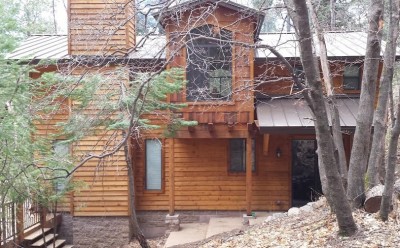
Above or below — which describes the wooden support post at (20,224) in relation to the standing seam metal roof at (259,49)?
below

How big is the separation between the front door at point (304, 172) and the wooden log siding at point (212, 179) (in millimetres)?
427

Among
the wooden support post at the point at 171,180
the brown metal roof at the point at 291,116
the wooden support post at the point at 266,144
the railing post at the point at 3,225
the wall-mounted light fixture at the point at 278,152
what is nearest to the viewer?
the railing post at the point at 3,225

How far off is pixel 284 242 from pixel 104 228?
6.98 m

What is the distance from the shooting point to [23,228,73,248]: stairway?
10242 millimetres

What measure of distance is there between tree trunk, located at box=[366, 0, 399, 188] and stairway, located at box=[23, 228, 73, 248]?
7.73 m

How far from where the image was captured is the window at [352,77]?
1184 centimetres

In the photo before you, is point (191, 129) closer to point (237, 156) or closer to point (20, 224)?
point (237, 156)

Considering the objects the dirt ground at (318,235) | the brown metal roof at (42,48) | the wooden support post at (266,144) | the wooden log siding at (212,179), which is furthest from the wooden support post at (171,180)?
the dirt ground at (318,235)

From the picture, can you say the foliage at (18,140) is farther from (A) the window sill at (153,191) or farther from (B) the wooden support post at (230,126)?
(B) the wooden support post at (230,126)

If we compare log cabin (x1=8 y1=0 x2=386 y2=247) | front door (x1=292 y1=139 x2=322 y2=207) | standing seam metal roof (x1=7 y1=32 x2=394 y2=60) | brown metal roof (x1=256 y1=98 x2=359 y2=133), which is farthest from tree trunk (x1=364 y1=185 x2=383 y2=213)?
front door (x1=292 y1=139 x2=322 y2=207)

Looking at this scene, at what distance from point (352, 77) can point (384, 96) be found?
19.3 ft

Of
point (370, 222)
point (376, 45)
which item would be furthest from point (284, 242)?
point (376, 45)

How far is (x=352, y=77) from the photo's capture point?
1188cm

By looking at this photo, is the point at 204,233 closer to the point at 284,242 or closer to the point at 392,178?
the point at 284,242
